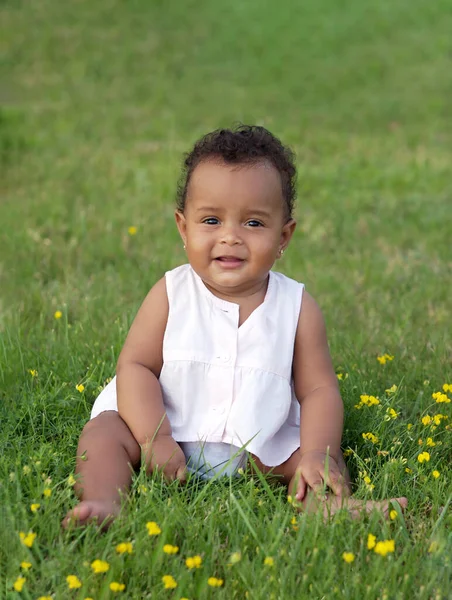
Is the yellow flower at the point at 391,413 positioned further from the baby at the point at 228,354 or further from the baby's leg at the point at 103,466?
the baby's leg at the point at 103,466

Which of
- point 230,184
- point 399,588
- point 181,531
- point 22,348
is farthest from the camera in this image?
point 22,348

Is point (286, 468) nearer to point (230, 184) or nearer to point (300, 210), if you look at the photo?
point (230, 184)

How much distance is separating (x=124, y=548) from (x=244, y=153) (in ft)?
4.34

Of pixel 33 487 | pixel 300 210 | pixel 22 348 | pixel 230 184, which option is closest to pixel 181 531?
pixel 33 487

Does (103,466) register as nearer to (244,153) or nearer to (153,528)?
(153,528)

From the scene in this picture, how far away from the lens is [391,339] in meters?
4.43

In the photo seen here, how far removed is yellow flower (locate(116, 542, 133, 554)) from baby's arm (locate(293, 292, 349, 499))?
0.63 metres

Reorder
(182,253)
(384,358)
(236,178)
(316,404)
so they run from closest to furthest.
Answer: (236,178), (316,404), (384,358), (182,253)

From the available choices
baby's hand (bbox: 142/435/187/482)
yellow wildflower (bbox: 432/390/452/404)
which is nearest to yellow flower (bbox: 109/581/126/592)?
baby's hand (bbox: 142/435/187/482)

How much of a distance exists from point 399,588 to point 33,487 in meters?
1.08

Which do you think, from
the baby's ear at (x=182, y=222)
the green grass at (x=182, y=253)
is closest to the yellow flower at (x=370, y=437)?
the green grass at (x=182, y=253)

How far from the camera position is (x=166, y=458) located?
9.62 feet

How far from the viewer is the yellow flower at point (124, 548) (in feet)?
7.88

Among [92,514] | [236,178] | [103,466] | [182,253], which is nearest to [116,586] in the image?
[92,514]
